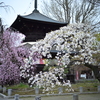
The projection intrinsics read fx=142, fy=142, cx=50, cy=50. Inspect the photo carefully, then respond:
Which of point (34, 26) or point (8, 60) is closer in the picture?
point (8, 60)

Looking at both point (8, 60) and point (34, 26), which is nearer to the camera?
point (8, 60)

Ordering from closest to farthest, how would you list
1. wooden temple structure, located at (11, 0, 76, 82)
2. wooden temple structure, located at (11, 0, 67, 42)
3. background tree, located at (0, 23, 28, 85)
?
background tree, located at (0, 23, 28, 85) < wooden temple structure, located at (11, 0, 76, 82) < wooden temple structure, located at (11, 0, 67, 42)

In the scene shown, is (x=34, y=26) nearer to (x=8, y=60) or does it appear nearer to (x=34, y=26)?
(x=34, y=26)

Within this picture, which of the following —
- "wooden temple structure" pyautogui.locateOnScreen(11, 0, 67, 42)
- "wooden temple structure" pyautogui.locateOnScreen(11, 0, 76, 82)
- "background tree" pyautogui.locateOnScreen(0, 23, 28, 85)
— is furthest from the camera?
"wooden temple structure" pyautogui.locateOnScreen(11, 0, 67, 42)

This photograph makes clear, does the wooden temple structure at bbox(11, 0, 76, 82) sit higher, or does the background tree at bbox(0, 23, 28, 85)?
the wooden temple structure at bbox(11, 0, 76, 82)

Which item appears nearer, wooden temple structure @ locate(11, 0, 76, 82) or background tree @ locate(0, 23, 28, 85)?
background tree @ locate(0, 23, 28, 85)

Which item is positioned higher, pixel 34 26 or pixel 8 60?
pixel 34 26

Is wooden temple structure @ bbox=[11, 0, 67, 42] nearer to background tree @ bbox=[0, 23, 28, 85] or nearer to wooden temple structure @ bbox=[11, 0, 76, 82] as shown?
wooden temple structure @ bbox=[11, 0, 76, 82]

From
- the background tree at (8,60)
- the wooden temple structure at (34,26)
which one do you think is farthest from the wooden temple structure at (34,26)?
the background tree at (8,60)

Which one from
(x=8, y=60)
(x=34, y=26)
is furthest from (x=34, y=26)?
(x=8, y=60)

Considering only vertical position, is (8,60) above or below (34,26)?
below

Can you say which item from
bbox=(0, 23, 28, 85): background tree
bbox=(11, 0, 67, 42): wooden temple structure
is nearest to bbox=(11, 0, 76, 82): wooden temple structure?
bbox=(11, 0, 67, 42): wooden temple structure

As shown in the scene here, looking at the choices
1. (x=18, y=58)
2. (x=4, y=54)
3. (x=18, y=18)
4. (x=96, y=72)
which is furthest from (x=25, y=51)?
(x=96, y=72)

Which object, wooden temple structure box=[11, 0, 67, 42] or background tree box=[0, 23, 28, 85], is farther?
wooden temple structure box=[11, 0, 67, 42]
